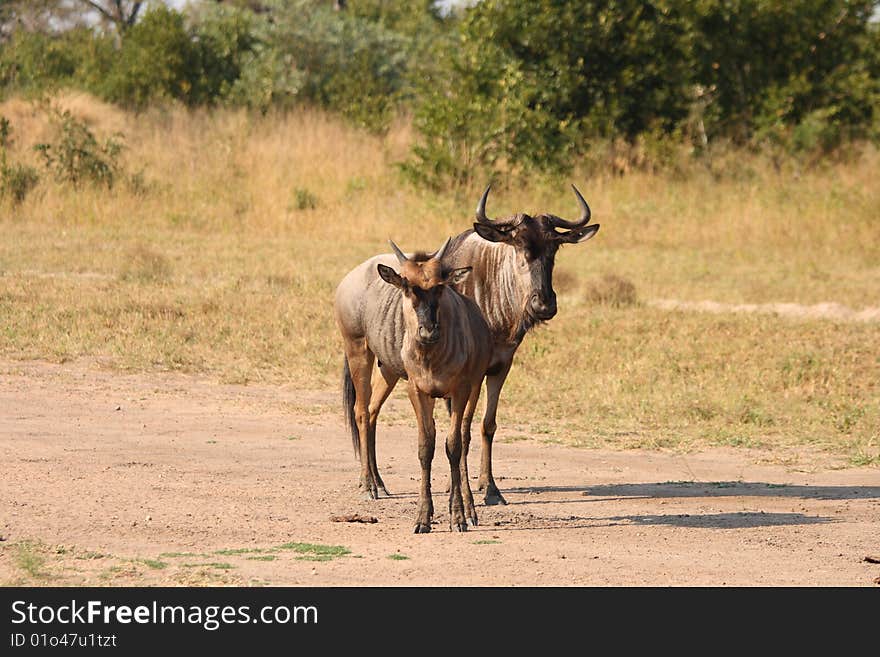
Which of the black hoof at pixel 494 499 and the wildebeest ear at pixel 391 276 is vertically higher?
the wildebeest ear at pixel 391 276

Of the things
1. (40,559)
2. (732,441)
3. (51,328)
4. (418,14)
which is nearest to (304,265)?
(51,328)

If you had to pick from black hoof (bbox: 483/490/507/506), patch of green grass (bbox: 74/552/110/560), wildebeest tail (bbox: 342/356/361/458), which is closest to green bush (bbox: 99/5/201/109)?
wildebeest tail (bbox: 342/356/361/458)

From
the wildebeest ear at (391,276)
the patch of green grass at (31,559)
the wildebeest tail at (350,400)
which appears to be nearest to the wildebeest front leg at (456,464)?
the wildebeest ear at (391,276)

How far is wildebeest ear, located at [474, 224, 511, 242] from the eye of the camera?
8.16 meters

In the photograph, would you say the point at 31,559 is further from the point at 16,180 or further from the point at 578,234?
the point at 16,180

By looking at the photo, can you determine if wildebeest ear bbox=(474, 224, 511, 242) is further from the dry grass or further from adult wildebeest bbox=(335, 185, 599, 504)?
the dry grass

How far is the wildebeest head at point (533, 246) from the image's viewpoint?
8062mm

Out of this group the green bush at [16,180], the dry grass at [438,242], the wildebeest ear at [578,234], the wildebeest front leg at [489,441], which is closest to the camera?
the wildebeest ear at [578,234]

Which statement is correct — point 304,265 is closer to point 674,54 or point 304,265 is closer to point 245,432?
point 245,432

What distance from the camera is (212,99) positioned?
26.3 meters

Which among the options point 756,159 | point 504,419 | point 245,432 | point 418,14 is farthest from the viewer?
point 418,14

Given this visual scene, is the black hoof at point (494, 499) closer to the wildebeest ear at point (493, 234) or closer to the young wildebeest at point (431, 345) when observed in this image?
the young wildebeest at point (431, 345)

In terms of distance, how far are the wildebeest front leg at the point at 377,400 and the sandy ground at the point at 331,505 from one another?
19 centimetres
